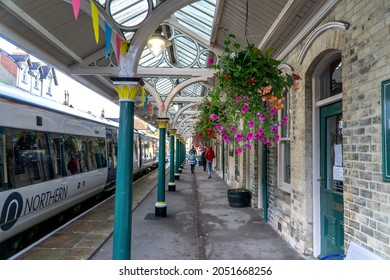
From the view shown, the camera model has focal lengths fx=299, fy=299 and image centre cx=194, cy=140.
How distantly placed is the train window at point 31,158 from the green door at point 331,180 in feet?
15.1

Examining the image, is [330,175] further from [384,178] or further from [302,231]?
[384,178]

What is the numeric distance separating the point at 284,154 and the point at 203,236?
2.19 m

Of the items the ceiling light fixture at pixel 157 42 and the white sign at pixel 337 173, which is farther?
the ceiling light fixture at pixel 157 42

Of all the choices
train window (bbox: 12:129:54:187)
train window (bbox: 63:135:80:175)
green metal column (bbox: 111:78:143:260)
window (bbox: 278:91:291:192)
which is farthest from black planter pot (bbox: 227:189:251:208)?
green metal column (bbox: 111:78:143:260)

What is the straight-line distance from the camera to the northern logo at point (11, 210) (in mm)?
4250

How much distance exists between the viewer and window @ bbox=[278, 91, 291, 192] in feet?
18.1

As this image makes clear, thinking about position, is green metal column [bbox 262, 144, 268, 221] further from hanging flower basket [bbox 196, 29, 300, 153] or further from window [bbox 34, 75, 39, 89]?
window [bbox 34, 75, 39, 89]

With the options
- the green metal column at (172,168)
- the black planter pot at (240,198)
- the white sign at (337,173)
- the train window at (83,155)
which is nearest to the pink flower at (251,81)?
the white sign at (337,173)

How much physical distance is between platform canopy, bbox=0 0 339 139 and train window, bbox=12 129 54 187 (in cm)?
158

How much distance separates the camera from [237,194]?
799 cm

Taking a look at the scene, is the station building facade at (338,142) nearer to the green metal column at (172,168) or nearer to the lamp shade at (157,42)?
the lamp shade at (157,42)

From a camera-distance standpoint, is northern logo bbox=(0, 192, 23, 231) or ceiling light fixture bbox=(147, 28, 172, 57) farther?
ceiling light fixture bbox=(147, 28, 172, 57)

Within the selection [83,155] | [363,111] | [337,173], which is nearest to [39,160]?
[83,155]

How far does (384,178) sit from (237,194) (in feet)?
18.2
